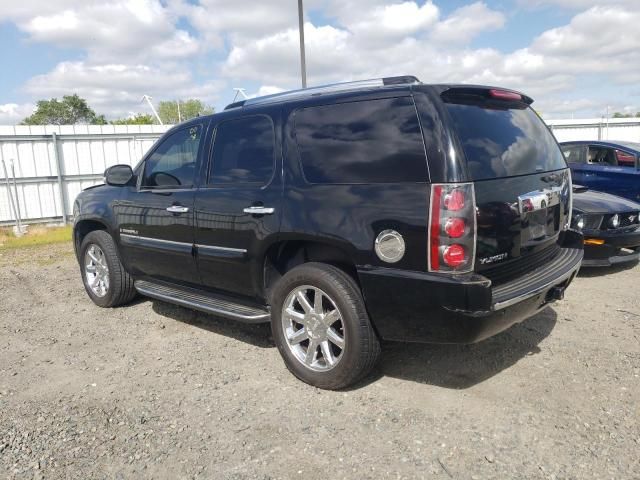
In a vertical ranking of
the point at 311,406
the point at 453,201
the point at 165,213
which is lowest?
the point at 311,406

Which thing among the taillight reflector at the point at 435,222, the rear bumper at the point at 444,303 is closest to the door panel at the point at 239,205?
the rear bumper at the point at 444,303

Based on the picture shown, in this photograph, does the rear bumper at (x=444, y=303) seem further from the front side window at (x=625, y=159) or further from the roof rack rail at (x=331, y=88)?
the front side window at (x=625, y=159)

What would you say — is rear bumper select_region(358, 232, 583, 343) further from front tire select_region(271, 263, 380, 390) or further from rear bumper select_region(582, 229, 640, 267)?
rear bumper select_region(582, 229, 640, 267)

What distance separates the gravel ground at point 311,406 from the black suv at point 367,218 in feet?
1.35

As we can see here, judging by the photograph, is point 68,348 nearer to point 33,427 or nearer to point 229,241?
point 33,427

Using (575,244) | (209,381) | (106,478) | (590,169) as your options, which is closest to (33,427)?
(106,478)

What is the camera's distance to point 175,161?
4.62 meters

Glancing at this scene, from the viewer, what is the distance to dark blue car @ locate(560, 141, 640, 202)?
27.8 ft

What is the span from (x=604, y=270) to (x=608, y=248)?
615 mm

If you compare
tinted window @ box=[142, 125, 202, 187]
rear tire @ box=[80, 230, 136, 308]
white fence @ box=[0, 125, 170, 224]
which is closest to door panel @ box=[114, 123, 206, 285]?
tinted window @ box=[142, 125, 202, 187]

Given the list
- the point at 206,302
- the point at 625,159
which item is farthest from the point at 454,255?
the point at 625,159

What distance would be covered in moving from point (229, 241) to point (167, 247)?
2.92 ft

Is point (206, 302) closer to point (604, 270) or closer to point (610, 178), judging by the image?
point (604, 270)

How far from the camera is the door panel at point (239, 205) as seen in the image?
12.1 ft
